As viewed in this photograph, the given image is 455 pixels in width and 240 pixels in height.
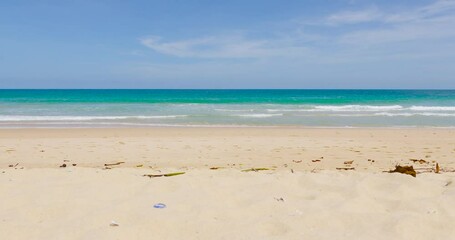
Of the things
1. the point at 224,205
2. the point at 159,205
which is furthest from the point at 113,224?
the point at 224,205

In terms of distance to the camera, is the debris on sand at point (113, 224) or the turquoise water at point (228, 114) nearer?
the debris on sand at point (113, 224)

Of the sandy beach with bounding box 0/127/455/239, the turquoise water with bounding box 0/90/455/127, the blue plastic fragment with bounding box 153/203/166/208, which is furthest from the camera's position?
the turquoise water with bounding box 0/90/455/127

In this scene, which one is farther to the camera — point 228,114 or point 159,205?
point 228,114

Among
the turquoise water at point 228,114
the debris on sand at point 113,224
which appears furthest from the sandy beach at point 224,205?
the turquoise water at point 228,114

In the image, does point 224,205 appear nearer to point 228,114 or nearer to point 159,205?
point 159,205

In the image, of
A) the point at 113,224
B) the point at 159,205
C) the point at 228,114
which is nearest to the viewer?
the point at 113,224

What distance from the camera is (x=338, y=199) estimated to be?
3662 millimetres

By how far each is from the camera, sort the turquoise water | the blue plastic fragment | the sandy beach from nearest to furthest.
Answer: the sandy beach, the blue plastic fragment, the turquoise water

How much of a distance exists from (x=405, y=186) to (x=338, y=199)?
36.5 inches

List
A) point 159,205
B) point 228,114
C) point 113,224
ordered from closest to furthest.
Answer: point 113,224
point 159,205
point 228,114

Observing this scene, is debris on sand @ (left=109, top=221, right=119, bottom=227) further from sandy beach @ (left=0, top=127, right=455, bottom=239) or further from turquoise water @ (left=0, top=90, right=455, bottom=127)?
turquoise water @ (left=0, top=90, right=455, bottom=127)

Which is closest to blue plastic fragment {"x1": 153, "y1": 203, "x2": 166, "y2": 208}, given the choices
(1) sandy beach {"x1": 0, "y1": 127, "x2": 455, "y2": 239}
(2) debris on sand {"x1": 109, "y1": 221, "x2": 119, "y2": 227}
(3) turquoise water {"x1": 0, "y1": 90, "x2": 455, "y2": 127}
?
(1) sandy beach {"x1": 0, "y1": 127, "x2": 455, "y2": 239}

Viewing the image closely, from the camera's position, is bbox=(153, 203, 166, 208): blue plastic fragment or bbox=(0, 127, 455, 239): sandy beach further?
bbox=(153, 203, 166, 208): blue plastic fragment

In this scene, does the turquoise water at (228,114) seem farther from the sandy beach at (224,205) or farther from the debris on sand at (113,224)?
the debris on sand at (113,224)
